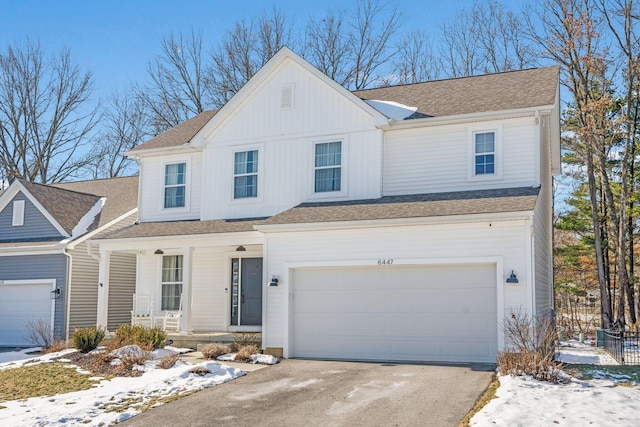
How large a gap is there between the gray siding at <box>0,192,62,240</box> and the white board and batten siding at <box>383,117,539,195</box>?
1108cm

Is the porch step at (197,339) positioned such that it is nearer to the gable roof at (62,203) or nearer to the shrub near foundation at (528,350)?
the gable roof at (62,203)

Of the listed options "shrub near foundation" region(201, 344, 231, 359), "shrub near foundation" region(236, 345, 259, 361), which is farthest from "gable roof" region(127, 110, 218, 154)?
"shrub near foundation" region(236, 345, 259, 361)

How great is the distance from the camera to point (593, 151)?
25312 millimetres

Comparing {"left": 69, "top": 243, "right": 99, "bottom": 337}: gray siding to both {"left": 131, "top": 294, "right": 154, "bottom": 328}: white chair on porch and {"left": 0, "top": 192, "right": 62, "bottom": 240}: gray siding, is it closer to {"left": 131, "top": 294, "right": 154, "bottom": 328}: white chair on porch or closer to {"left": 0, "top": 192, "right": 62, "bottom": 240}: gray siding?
{"left": 0, "top": 192, "right": 62, "bottom": 240}: gray siding

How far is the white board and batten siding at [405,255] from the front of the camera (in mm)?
13109

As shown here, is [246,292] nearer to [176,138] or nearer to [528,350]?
[176,138]

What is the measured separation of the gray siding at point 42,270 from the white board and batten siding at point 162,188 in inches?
114

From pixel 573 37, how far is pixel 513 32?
8001mm

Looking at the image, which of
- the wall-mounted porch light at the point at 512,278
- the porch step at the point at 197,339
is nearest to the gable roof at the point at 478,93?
the wall-mounted porch light at the point at 512,278

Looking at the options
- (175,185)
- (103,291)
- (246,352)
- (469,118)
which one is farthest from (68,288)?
(469,118)

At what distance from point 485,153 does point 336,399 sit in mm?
8165

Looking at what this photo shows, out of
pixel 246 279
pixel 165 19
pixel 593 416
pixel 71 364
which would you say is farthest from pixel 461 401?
pixel 165 19

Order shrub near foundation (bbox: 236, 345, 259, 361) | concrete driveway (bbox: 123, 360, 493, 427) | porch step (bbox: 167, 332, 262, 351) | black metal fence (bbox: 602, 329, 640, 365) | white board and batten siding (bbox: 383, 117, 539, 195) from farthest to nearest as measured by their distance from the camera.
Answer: porch step (bbox: 167, 332, 262, 351)
black metal fence (bbox: 602, 329, 640, 365)
white board and batten siding (bbox: 383, 117, 539, 195)
shrub near foundation (bbox: 236, 345, 259, 361)
concrete driveway (bbox: 123, 360, 493, 427)

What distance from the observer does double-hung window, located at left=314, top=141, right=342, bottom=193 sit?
17172 millimetres
